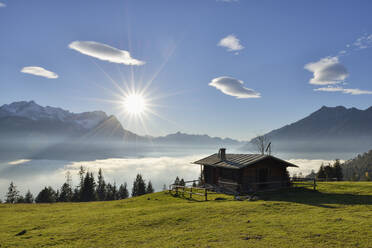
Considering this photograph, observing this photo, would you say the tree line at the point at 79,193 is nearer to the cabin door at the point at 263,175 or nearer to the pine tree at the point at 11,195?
the pine tree at the point at 11,195

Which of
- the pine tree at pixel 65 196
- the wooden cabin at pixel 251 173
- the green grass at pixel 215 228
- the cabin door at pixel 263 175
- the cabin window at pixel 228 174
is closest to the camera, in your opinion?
the green grass at pixel 215 228

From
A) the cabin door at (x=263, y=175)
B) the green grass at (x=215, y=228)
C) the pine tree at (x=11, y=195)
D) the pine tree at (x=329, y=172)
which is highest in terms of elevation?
the cabin door at (x=263, y=175)

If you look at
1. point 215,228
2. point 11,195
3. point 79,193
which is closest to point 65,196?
point 79,193

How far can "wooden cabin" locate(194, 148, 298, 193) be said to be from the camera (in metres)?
32.2

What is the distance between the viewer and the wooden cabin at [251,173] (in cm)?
3219

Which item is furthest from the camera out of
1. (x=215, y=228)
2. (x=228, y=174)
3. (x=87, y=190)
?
(x=87, y=190)

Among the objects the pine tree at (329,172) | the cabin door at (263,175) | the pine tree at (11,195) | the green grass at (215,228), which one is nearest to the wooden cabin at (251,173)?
the cabin door at (263,175)

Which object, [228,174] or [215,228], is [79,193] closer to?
[228,174]

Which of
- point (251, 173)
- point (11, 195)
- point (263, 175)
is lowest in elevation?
point (11, 195)

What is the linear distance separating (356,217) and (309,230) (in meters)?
5.69

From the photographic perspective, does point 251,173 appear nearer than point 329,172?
Yes

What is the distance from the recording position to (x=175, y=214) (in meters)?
18.5

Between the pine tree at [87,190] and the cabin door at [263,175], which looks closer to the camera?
the cabin door at [263,175]

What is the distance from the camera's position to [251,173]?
33188 millimetres
